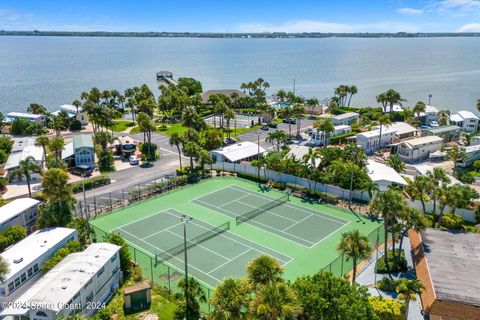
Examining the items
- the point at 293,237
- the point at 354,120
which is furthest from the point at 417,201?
the point at 354,120

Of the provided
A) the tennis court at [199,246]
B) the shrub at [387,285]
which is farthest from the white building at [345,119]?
the shrub at [387,285]

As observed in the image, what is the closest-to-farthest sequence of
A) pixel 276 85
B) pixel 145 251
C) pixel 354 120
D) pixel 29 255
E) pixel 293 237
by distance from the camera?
pixel 29 255
pixel 145 251
pixel 293 237
pixel 354 120
pixel 276 85

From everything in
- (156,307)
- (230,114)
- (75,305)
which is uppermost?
(230,114)

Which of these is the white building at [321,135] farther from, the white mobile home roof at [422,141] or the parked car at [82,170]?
the parked car at [82,170]

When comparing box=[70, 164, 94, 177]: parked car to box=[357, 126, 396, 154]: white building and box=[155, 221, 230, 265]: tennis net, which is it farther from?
box=[357, 126, 396, 154]: white building

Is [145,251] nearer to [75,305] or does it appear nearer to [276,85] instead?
[75,305]

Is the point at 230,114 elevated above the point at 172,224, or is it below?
above

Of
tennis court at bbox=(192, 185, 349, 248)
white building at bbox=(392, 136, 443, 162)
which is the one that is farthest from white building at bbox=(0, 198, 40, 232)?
white building at bbox=(392, 136, 443, 162)
